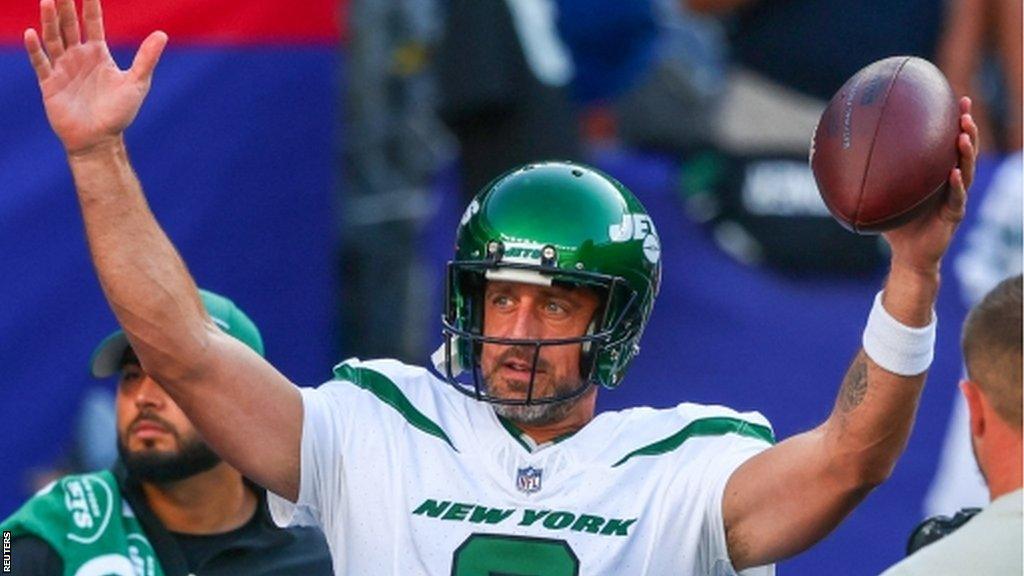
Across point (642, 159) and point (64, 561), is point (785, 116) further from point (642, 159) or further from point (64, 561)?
point (64, 561)

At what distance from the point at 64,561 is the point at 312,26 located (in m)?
3.04

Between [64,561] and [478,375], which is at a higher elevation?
[478,375]

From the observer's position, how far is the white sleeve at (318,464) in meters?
4.50

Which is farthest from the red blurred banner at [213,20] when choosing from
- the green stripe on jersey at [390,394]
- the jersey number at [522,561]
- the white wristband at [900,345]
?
the white wristband at [900,345]

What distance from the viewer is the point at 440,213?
7.89 m

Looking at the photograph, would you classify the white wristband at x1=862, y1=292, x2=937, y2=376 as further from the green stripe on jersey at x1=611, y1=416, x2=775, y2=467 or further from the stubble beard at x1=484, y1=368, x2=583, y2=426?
the stubble beard at x1=484, y1=368, x2=583, y2=426

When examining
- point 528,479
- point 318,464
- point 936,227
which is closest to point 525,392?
point 528,479

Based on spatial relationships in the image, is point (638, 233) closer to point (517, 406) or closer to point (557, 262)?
point (557, 262)

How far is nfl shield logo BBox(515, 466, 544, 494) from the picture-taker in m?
4.47

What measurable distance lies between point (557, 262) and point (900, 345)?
2.35ft

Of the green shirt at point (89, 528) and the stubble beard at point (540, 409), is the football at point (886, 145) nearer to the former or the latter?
the stubble beard at point (540, 409)

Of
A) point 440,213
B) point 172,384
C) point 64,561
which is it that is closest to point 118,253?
point 172,384

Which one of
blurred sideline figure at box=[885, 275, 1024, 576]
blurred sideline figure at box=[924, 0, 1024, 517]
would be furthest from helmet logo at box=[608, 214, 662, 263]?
blurred sideline figure at box=[924, 0, 1024, 517]

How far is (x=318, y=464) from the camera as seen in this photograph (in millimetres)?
4516
